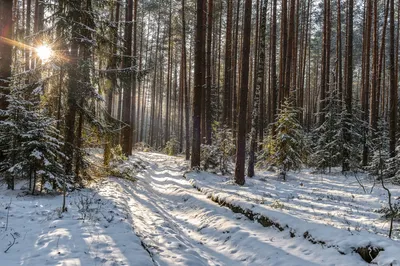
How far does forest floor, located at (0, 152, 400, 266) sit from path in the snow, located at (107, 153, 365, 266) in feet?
0.06

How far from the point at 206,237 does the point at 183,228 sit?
0.89 meters

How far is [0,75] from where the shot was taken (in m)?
10.2

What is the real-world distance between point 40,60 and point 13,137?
101 inches

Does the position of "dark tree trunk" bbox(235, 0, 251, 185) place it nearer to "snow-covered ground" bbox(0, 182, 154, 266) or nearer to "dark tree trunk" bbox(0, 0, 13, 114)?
"snow-covered ground" bbox(0, 182, 154, 266)

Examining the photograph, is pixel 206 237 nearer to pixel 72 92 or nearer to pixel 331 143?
pixel 72 92

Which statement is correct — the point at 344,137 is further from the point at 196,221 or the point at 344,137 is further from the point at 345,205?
the point at 196,221

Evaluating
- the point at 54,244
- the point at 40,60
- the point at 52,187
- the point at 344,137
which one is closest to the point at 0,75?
the point at 40,60

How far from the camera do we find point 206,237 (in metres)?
6.92

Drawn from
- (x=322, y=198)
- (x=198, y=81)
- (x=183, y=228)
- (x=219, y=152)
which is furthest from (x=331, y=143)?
(x=183, y=228)

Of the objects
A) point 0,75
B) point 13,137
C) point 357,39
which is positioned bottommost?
point 13,137

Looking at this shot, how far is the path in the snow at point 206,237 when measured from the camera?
5.16m

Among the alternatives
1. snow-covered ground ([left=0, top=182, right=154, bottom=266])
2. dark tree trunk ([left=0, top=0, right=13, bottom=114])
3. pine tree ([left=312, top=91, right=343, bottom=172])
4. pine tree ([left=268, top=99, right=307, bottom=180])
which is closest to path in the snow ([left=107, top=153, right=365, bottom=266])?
snow-covered ground ([left=0, top=182, right=154, bottom=266])

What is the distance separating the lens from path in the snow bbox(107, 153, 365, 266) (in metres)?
5.16

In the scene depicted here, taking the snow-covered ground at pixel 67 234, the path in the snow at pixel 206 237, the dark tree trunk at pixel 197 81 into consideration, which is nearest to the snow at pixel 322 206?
the path in the snow at pixel 206 237
